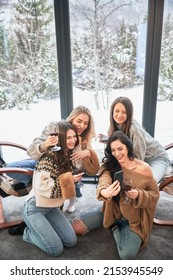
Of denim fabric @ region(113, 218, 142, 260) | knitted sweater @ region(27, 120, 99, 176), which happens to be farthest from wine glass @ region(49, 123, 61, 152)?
denim fabric @ region(113, 218, 142, 260)

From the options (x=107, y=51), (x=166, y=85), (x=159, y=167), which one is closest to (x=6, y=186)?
(x=159, y=167)

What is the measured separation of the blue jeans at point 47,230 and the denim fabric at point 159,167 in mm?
734

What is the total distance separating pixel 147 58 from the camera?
206cm

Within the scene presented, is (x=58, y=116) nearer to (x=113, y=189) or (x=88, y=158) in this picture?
(x=88, y=158)

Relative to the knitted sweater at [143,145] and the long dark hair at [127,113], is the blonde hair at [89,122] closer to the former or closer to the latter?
the long dark hair at [127,113]

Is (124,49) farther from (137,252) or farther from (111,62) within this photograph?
(137,252)

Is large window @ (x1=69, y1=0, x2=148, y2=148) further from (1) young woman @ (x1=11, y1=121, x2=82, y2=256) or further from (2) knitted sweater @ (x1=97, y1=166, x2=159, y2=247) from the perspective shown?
(2) knitted sweater @ (x1=97, y1=166, x2=159, y2=247)

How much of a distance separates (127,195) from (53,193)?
47 centimetres

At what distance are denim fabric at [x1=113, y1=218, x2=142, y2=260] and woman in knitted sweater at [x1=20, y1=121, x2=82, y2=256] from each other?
0.31 metres

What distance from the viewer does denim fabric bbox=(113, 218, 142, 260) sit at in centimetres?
150

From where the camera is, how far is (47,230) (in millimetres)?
1554

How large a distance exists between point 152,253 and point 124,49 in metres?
1.64

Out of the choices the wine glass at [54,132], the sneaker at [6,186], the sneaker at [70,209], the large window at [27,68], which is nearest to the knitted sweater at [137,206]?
the wine glass at [54,132]
